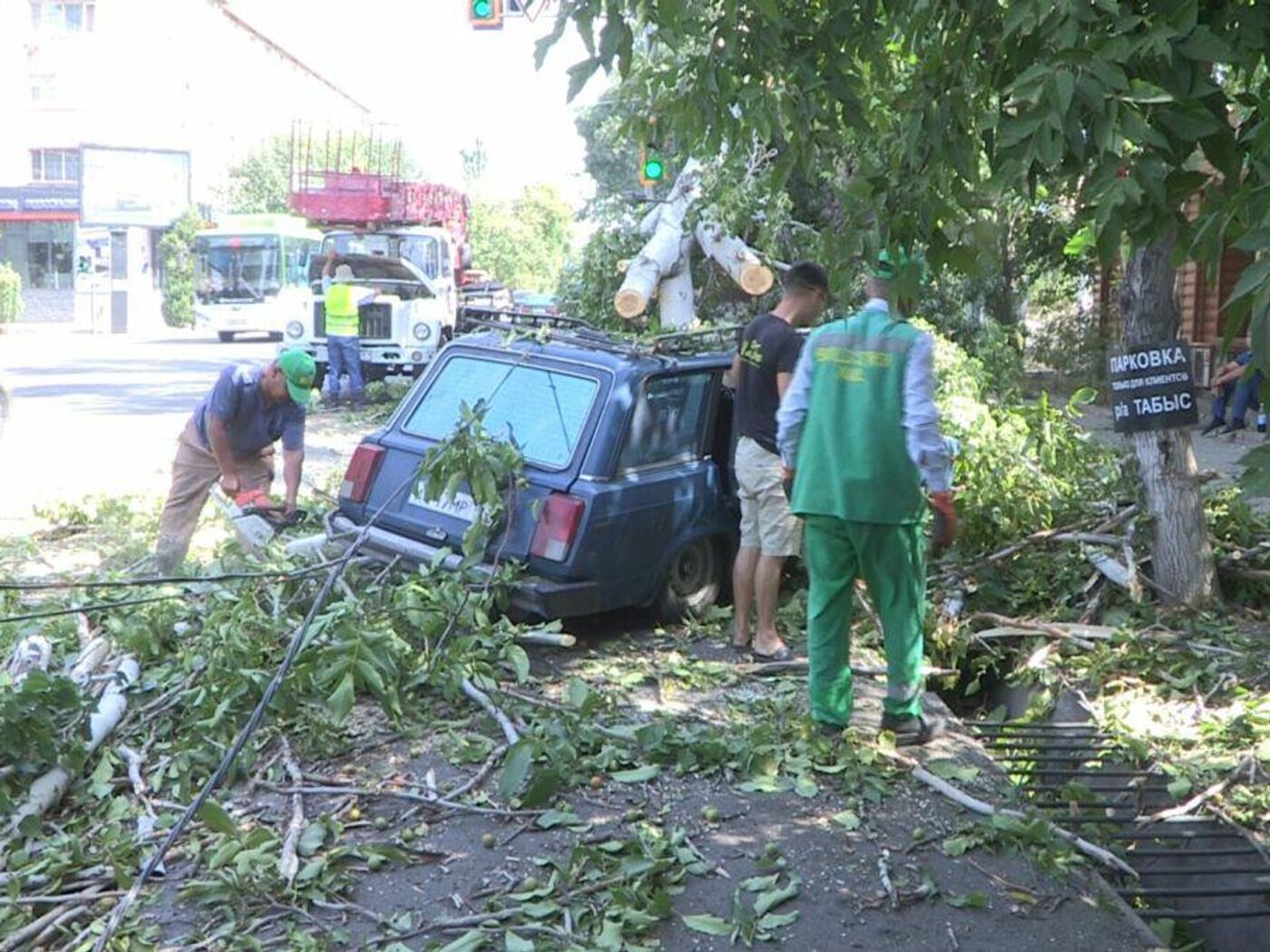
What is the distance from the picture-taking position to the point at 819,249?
503cm

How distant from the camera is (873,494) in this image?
5578 mm

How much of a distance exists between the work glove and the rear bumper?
64.7 inches

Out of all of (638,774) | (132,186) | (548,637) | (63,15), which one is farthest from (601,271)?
(63,15)

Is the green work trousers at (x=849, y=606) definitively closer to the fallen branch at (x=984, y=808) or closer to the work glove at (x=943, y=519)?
the work glove at (x=943, y=519)

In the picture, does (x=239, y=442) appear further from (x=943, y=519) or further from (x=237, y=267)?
(x=237, y=267)

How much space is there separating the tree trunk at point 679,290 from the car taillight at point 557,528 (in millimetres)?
8541

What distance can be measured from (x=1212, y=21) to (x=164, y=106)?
60.8 m

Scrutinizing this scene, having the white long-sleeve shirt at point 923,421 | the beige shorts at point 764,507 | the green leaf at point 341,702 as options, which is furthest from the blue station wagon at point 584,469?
the white long-sleeve shirt at point 923,421

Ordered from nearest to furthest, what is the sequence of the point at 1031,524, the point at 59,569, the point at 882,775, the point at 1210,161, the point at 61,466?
1. the point at 1210,161
2. the point at 882,775
3. the point at 1031,524
4. the point at 59,569
5. the point at 61,466

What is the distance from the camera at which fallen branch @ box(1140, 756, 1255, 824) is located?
5312mm

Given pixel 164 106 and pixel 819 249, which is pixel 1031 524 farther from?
pixel 164 106

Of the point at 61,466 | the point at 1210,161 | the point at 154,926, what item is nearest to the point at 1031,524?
the point at 1210,161

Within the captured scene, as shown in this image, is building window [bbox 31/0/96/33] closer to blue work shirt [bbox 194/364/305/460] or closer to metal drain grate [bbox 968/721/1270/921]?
blue work shirt [bbox 194/364/305/460]

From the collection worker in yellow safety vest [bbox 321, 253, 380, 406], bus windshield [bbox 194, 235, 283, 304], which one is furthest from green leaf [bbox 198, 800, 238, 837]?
bus windshield [bbox 194, 235, 283, 304]
